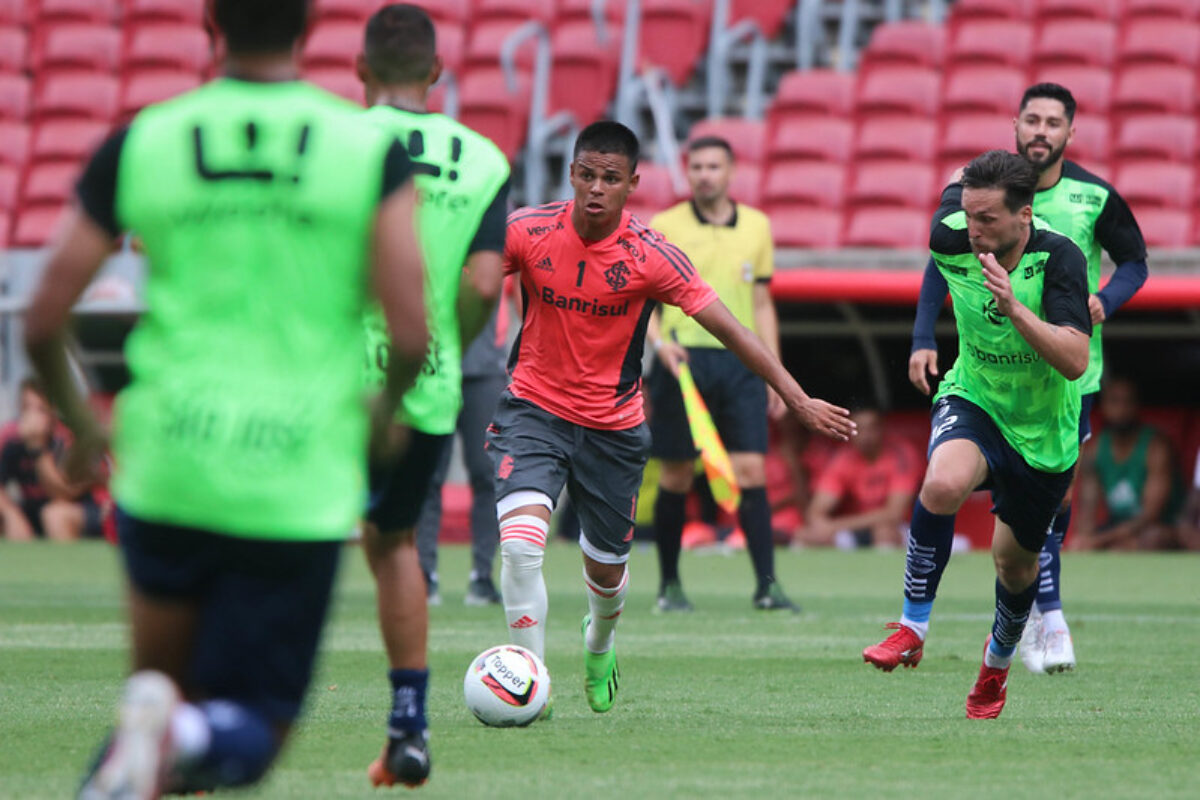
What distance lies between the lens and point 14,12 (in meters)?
21.3

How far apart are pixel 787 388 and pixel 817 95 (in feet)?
41.3

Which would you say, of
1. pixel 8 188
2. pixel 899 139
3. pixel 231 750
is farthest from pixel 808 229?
pixel 231 750

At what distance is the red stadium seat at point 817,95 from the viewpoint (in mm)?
17625

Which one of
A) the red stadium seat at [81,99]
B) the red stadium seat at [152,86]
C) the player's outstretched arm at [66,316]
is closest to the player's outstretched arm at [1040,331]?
the player's outstretched arm at [66,316]

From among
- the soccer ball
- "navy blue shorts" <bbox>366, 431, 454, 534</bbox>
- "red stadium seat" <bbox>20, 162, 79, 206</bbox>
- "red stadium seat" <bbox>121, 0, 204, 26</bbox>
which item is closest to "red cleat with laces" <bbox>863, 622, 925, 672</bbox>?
the soccer ball

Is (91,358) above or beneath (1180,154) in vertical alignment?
beneath

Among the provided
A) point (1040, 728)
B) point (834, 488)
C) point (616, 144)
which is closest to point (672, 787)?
point (1040, 728)

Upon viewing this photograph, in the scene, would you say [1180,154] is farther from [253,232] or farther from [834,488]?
[253,232]

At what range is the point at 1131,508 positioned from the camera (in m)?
15.1

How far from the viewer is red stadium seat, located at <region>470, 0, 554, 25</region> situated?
758 inches

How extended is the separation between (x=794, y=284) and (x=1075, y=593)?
11.8ft

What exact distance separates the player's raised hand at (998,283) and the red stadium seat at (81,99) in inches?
614

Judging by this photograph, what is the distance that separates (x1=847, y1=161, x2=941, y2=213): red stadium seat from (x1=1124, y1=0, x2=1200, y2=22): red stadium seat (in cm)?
266

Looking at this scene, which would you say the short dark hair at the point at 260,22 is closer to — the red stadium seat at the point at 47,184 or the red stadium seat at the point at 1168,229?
the red stadium seat at the point at 1168,229
